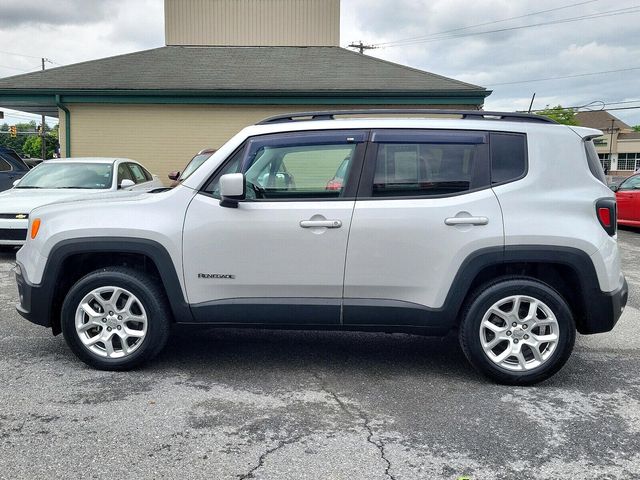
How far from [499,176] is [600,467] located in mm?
1988

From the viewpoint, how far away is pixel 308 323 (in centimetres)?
449

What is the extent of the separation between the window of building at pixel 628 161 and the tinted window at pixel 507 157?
8366cm

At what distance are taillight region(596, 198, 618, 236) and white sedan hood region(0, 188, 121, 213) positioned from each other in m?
6.94

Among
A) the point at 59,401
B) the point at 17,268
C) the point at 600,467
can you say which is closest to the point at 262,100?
the point at 17,268

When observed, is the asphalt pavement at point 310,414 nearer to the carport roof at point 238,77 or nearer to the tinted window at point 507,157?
the tinted window at point 507,157

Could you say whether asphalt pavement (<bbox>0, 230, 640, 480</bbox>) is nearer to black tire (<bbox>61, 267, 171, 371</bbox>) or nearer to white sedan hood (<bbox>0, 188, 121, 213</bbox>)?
black tire (<bbox>61, 267, 171, 371</bbox>)

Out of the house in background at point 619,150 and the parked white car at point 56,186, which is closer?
the parked white car at point 56,186

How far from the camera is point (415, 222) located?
430 centimetres

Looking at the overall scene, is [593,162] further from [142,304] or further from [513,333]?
[142,304]

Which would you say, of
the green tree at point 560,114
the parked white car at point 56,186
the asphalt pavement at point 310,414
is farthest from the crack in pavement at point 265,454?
the green tree at point 560,114

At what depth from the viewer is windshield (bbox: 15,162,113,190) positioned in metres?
10.1

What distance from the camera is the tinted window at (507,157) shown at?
4402 mm

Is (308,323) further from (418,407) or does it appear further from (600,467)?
(600,467)

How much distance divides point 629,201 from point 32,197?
39.2 ft
